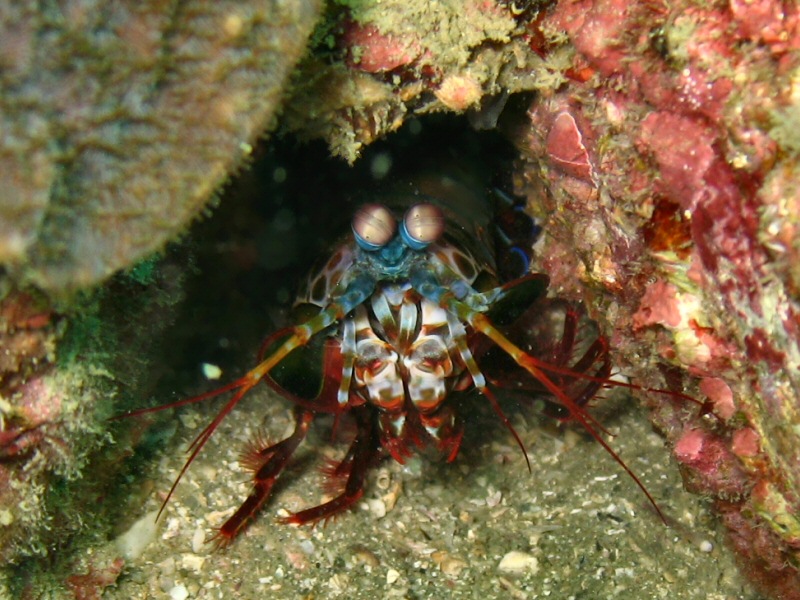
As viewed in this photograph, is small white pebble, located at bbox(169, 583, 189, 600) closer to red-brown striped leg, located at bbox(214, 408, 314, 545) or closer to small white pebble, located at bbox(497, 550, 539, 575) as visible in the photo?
red-brown striped leg, located at bbox(214, 408, 314, 545)

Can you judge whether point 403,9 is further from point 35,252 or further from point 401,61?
point 35,252

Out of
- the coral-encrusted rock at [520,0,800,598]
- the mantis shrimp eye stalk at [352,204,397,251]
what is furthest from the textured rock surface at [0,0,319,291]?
the coral-encrusted rock at [520,0,800,598]

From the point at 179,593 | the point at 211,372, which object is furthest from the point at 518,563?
the point at 211,372

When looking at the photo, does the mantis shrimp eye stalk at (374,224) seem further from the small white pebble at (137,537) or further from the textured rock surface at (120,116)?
the small white pebble at (137,537)

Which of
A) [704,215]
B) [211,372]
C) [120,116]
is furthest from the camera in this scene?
[211,372]

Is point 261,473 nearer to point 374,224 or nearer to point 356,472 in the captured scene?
point 356,472

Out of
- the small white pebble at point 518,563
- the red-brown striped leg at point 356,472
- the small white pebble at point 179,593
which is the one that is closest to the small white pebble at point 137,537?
the small white pebble at point 179,593
